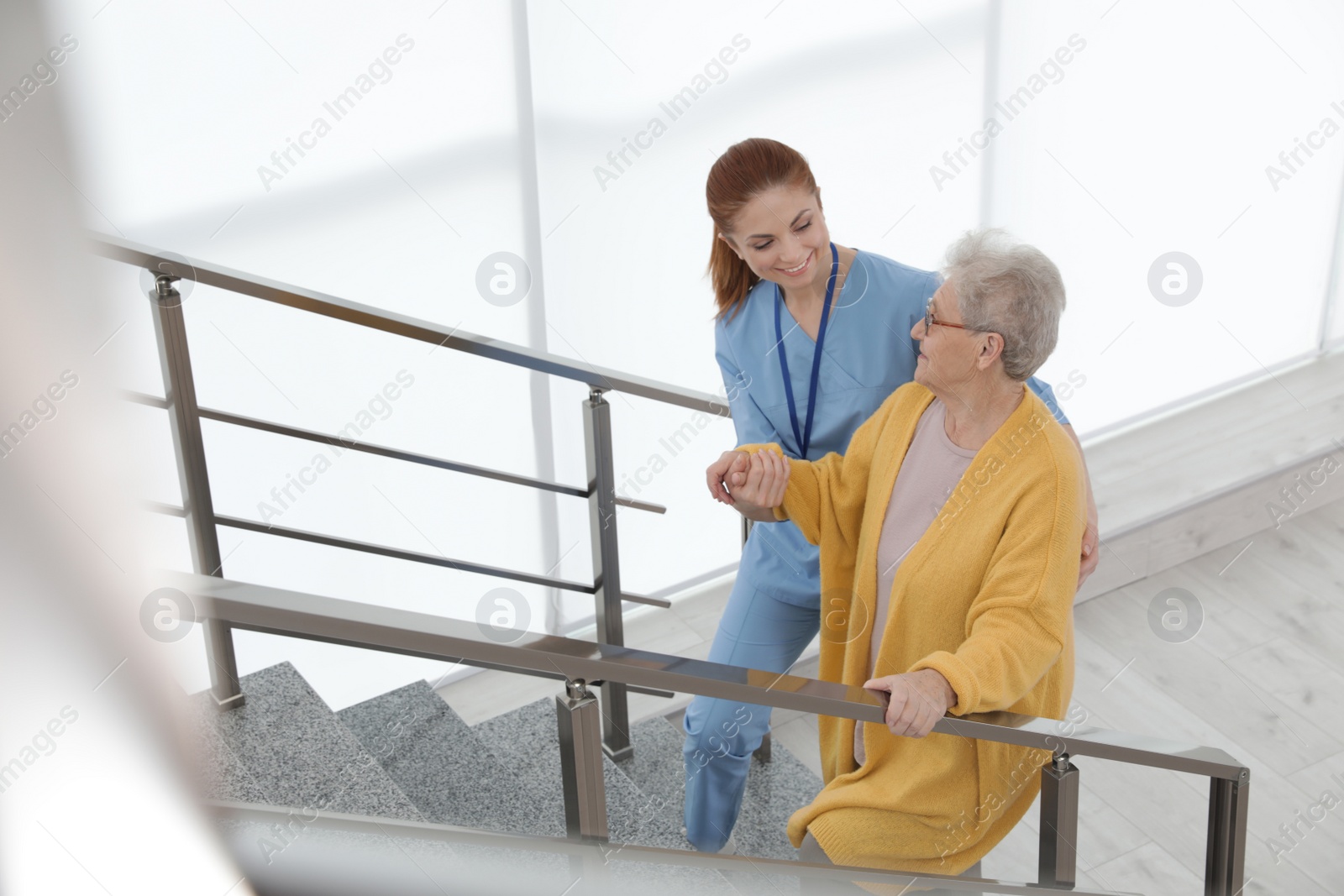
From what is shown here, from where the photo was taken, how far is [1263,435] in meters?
4.75

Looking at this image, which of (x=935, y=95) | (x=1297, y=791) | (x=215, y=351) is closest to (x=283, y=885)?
(x=215, y=351)

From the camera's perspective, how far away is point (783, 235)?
2.10 m

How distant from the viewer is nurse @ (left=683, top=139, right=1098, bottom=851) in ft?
6.89

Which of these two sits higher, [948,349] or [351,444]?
[351,444]

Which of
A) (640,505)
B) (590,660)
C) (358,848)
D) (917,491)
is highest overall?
(640,505)

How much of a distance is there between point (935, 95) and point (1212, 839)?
102 inches

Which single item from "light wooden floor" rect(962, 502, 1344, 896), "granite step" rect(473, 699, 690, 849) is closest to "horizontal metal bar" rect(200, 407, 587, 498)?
"granite step" rect(473, 699, 690, 849)

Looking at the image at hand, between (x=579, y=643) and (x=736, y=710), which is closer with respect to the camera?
(x=579, y=643)

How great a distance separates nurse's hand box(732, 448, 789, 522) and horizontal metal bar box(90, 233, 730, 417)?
0.46m

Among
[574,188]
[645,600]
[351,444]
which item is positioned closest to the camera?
[351,444]

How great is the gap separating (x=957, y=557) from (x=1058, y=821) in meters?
0.41

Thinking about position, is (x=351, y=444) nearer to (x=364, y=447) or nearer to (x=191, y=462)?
(x=364, y=447)

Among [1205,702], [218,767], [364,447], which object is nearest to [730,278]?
[364,447]

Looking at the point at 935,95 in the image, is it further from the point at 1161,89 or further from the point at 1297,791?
the point at 1297,791
